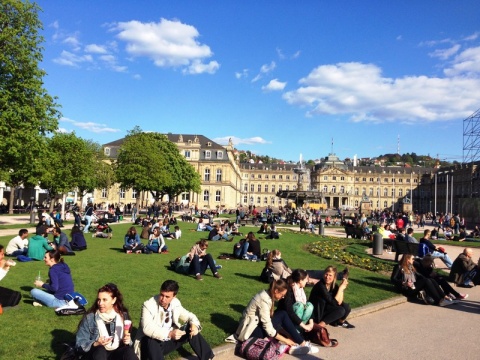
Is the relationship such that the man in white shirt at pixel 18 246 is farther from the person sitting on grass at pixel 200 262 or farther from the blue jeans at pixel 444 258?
the blue jeans at pixel 444 258

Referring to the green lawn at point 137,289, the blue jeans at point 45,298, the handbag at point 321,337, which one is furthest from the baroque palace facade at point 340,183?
the handbag at point 321,337

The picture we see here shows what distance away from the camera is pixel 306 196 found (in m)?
43.9

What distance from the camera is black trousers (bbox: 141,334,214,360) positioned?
6023mm

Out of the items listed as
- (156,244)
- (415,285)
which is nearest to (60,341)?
(415,285)

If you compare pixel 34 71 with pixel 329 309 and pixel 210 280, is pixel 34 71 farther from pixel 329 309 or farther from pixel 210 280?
pixel 329 309

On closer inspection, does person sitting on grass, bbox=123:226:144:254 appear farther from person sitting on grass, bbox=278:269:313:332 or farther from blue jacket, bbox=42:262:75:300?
person sitting on grass, bbox=278:269:313:332

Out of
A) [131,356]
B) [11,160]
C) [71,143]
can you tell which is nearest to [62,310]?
[131,356]

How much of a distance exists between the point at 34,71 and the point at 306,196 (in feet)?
90.2

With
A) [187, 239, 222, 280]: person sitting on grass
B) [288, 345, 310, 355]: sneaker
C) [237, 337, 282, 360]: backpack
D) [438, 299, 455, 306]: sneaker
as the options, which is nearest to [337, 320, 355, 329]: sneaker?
[288, 345, 310, 355]: sneaker

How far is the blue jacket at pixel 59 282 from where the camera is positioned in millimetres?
8516

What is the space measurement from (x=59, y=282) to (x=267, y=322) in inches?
168

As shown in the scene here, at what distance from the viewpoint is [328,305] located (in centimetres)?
841

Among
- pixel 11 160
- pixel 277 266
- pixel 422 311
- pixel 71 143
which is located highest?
pixel 71 143

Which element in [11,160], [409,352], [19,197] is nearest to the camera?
[409,352]
